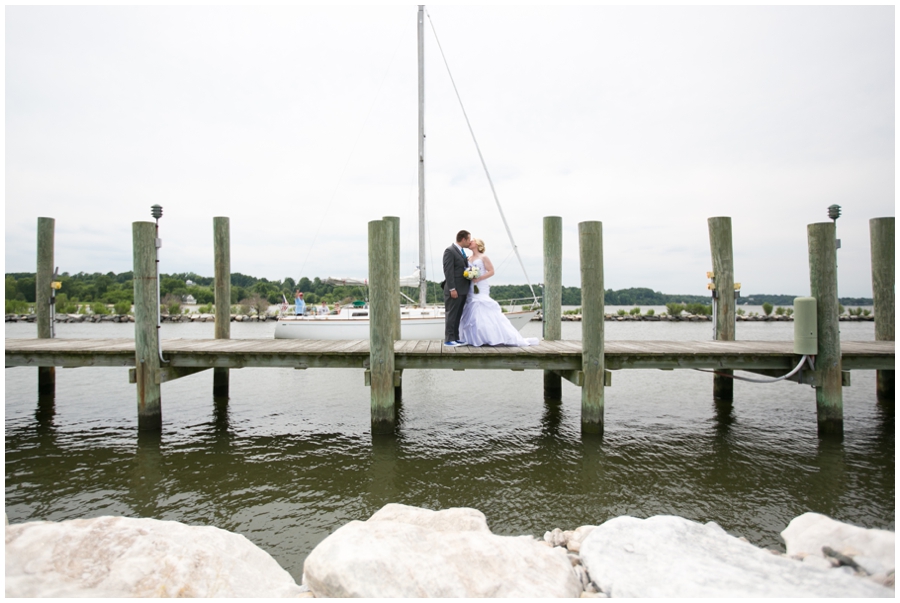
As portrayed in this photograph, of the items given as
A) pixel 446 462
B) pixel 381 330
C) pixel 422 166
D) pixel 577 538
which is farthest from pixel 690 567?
pixel 422 166

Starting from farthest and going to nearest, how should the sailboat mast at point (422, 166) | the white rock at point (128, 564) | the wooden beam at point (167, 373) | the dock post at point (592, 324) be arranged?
the sailboat mast at point (422, 166) → the wooden beam at point (167, 373) → the dock post at point (592, 324) → the white rock at point (128, 564)

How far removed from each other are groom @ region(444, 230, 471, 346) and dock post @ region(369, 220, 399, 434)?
121 cm

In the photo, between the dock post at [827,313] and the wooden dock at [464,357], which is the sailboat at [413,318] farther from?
the dock post at [827,313]

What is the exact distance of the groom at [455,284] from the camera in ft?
26.0

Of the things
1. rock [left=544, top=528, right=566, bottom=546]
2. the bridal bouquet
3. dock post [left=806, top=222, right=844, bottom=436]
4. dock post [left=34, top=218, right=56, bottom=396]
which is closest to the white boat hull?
dock post [left=34, top=218, right=56, bottom=396]

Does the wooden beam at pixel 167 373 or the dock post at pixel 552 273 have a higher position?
the dock post at pixel 552 273

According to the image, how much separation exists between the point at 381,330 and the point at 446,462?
2.06m

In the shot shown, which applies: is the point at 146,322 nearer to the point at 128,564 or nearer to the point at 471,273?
the point at 128,564

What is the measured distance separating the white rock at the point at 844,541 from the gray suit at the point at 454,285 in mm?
5169

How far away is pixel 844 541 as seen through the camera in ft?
11.2

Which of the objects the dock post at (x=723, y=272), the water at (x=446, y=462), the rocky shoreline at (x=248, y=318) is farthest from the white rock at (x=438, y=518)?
the rocky shoreline at (x=248, y=318)

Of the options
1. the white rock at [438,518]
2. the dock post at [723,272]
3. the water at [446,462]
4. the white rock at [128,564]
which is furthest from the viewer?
the dock post at [723,272]

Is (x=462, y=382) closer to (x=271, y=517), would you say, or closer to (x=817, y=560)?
(x=271, y=517)

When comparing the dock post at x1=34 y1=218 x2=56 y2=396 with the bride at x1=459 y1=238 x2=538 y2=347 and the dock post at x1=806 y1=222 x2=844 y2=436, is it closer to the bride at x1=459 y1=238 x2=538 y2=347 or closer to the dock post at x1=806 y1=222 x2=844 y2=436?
the bride at x1=459 y1=238 x2=538 y2=347
